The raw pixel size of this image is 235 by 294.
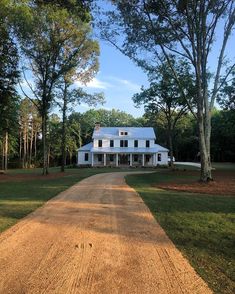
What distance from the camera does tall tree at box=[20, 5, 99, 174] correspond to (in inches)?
1151

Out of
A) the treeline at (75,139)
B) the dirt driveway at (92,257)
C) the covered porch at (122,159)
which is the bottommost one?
the dirt driveway at (92,257)

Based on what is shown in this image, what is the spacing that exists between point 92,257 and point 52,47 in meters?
26.1

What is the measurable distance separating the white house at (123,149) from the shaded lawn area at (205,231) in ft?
137

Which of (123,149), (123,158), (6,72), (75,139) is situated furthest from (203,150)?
(75,139)

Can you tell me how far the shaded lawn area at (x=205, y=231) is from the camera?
5582 millimetres

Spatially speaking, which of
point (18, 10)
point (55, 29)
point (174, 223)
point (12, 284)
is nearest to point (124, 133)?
point (55, 29)

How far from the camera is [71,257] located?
6.25 m

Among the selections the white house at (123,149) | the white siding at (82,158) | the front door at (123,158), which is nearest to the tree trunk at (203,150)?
the white house at (123,149)

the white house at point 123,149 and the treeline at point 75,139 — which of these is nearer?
the white house at point 123,149

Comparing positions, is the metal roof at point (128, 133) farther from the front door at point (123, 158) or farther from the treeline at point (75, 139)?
the treeline at point (75, 139)

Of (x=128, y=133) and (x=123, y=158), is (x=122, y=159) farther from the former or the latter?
(x=128, y=133)

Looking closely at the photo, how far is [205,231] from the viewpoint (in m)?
8.41

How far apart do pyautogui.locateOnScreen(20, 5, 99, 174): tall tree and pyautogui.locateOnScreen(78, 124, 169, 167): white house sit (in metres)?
24.1

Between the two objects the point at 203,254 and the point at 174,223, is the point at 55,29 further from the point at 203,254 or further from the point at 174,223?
the point at 203,254
